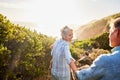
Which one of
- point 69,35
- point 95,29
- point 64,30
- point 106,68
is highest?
point 95,29

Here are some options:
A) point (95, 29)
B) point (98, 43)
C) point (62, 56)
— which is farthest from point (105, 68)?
point (95, 29)

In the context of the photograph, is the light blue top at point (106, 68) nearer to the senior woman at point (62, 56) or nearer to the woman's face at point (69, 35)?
the senior woman at point (62, 56)

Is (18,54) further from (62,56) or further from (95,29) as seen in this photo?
(95,29)

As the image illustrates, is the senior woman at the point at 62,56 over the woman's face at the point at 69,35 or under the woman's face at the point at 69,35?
under

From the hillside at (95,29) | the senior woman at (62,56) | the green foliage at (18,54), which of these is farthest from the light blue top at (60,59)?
the hillside at (95,29)

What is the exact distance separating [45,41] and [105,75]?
8736 millimetres

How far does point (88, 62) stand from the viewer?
1382 cm

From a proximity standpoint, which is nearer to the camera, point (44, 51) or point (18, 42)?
point (18, 42)

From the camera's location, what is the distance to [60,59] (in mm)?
6445

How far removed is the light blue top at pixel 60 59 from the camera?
20.9ft

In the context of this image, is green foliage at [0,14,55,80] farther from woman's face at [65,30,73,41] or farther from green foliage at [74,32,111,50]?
green foliage at [74,32,111,50]

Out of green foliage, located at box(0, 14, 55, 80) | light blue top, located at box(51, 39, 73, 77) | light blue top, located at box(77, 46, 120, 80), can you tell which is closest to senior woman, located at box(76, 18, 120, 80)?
light blue top, located at box(77, 46, 120, 80)

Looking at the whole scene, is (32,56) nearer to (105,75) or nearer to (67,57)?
(67,57)

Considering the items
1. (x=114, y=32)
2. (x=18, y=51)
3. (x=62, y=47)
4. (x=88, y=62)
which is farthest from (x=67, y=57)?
(x=88, y=62)
